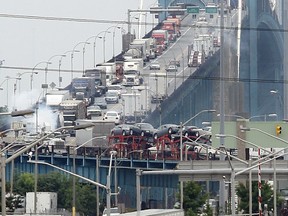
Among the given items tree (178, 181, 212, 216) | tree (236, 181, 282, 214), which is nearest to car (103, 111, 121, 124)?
tree (236, 181, 282, 214)

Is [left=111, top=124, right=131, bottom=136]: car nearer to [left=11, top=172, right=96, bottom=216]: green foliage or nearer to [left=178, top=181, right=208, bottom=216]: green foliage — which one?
[left=11, top=172, right=96, bottom=216]: green foliage

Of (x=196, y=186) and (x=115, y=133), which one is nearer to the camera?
(x=196, y=186)

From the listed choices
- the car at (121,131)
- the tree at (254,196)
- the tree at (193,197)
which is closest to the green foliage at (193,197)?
the tree at (193,197)

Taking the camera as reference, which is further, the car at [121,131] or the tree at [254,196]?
the car at [121,131]

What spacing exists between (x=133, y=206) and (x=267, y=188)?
34.8 metres

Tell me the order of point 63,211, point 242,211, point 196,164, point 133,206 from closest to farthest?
point 196,164 → point 242,211 → point 63,211 → point 133,206

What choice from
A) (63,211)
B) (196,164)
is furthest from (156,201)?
(196,164)

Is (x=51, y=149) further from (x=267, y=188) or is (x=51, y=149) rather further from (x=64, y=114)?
(x=267, y=188)

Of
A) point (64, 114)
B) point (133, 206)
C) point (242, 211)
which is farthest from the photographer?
point (64, 114)

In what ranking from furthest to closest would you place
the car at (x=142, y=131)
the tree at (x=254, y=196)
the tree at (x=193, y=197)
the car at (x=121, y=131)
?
1. the car at (x=142, y=131)
2. the car at (x=121, y=131)
3. the tree at (x=193, y=197)
4. the tree at (x=254, y=196)

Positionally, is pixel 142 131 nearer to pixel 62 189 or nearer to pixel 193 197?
pixel 62 189

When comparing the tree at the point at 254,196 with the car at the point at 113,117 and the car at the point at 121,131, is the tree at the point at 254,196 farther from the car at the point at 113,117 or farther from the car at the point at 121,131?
the car at the point at 113,117

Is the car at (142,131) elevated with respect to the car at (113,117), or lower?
lower

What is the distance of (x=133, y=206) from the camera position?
138 meters
